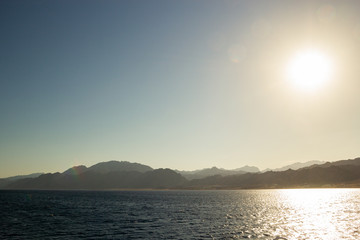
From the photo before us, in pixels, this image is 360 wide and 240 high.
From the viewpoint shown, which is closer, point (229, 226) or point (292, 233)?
point (292, 233)

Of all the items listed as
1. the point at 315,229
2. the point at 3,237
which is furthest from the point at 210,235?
the point at 3,237

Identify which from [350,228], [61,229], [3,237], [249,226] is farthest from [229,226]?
[3,237]

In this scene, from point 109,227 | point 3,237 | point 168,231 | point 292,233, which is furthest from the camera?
point 109,227

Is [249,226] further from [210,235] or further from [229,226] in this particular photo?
[210,235]

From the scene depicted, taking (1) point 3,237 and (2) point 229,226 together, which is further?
(2) point 229,226

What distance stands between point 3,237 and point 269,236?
164ft

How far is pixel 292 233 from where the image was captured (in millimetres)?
51188

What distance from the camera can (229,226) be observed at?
6075 cm

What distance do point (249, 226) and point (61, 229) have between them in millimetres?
43348

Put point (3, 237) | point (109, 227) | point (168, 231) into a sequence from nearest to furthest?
point (3, 237)
point (168, 231)
point (109, 227)

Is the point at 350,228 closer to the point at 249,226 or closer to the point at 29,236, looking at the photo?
the point at 249,226

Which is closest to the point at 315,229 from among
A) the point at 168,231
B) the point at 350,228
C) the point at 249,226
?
the point at 350,228

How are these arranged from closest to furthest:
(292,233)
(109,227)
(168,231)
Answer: (292,233)
(168,231)
(109,227)

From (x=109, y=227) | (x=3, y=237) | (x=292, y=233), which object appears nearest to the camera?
(x=3, y=237)
